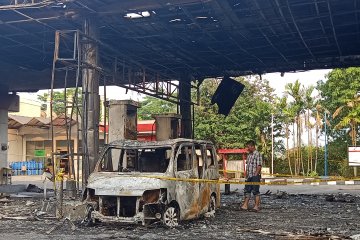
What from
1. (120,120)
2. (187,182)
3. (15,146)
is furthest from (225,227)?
(15,146)

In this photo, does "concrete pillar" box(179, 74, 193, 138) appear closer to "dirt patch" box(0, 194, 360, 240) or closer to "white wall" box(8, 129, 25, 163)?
"dirt patch" box(0, 194, 360, 240)

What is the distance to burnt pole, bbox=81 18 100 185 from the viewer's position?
496 inches

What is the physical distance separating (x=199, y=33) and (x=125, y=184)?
28.2 feet

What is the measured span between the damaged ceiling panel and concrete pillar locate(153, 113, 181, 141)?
269 centimetres

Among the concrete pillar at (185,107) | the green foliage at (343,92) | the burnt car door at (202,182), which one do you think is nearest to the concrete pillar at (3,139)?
the concrete pillar at (185,107)

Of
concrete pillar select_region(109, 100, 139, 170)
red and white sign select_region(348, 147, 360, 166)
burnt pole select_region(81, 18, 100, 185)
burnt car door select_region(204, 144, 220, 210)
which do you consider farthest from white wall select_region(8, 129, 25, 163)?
burnt car door select_region(204, 144, 220, 210)

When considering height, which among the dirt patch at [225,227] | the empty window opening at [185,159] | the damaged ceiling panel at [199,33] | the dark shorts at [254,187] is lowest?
the dirt patch at [225,227]

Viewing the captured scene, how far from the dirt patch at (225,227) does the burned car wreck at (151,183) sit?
30cm

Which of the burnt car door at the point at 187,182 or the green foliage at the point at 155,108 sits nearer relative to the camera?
the burnt car door at the point at 187,182

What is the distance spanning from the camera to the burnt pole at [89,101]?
12.6 meters

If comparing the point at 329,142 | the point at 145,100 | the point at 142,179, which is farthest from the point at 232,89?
the point at 145,100

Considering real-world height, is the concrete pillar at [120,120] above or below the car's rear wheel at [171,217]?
above

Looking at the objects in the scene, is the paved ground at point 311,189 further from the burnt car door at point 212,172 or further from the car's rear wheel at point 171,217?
the car's rear wheel at point 171,217

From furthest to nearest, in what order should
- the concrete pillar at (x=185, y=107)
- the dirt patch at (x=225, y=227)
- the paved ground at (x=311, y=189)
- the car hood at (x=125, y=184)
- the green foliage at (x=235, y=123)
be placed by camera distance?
1. the green foliage at (x=235, y=123)
2. the concrete pillar at (x=185, y=107)
3. the paved ground at (x=311, y=189)
4. the car hood at (x=125, y=184)
5. the dirt patch at (x=225, y=227)
